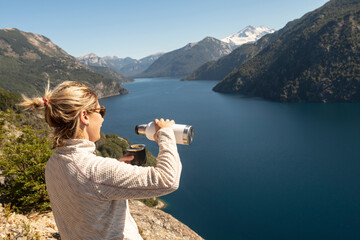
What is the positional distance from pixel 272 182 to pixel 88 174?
47.5 metres

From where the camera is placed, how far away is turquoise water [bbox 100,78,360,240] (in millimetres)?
34969

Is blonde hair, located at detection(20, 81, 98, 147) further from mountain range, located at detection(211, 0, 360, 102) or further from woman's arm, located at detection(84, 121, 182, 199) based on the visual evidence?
mountain range, located at detection(211, 0, 360, 102)

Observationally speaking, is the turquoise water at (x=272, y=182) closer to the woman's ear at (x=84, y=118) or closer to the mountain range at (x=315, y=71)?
the woman's ear at (x=84, y=118)

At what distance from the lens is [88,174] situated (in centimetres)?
159

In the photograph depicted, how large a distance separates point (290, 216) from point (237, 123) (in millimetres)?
51186

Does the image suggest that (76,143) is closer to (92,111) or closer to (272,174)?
(92,111)

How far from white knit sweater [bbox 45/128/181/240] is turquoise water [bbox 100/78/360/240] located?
36.6m

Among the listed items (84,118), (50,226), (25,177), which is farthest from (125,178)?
(25,177)

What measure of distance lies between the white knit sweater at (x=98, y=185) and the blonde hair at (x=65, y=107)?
91 mm

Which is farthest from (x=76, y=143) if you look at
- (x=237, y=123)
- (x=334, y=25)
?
(x=334, y=25)

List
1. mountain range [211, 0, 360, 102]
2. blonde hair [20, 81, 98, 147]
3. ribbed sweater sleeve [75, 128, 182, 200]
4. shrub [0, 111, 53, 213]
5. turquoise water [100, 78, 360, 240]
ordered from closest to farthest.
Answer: ribbed sweater sleeve [75, 128, 182, 200] → blonde hair [20, 81, 98, 147] → shrub [0, 111, 53, 213] → turquoise water [100, 78, 360, 240] → mountain range [211, 0, 360, 102]

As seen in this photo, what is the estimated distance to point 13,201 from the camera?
6.21m

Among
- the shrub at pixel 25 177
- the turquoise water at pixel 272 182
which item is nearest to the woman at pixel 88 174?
the shrub at pixel 25 177

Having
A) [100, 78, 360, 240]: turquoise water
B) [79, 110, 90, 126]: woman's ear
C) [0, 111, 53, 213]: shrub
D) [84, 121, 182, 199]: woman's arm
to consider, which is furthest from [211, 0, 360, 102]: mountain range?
[79, 110, 90, 126]: woman's ear
